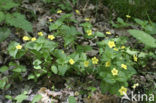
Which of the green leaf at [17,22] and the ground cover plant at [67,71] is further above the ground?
the green leaf at [17,22]

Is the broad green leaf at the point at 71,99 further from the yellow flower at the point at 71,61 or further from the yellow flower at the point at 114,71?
the yellow flower at the point at 114,71

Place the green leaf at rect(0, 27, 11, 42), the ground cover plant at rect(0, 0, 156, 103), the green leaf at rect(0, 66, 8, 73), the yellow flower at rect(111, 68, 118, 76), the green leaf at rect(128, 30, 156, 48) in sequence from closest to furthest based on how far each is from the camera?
the yellow flower at rect(111, 68, 118, 76) → the ground cover plant at rect(0, 0, 156, 103) → the green leaf at rect(0, 66, 8, 73) → the green leaf at rect(128, 30, 156, 48) → the green leaf at rect(0, 27, 11, 42)

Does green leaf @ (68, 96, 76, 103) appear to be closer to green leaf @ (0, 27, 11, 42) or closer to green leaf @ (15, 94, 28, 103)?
green leaf @ (15, 94, 28, 103)

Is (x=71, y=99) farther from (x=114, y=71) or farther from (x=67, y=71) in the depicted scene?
(x=114, y=71)

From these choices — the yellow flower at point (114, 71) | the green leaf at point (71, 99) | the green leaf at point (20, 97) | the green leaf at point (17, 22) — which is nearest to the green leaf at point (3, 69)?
the green leaf at point (20, 97)

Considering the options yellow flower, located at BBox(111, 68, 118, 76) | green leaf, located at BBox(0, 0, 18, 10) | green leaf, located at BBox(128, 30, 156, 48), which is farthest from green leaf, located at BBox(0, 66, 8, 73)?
green leaf, located at BBox(128, 30, 156, 48)

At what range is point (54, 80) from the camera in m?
2.34

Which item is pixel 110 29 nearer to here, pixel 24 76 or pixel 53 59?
pixel 53 59

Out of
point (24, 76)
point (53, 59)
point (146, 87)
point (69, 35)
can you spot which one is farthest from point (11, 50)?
point (146, 87)

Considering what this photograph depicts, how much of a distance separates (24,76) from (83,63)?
811mm

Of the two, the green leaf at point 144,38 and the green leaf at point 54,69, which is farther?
the green leaf at point 144,38

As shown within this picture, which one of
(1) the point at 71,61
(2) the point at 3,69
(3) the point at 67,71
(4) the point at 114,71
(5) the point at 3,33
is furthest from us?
(5) the point at 3,33

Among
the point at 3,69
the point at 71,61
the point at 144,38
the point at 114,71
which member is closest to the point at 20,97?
the point at 3,69

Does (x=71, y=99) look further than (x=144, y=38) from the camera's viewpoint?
No
